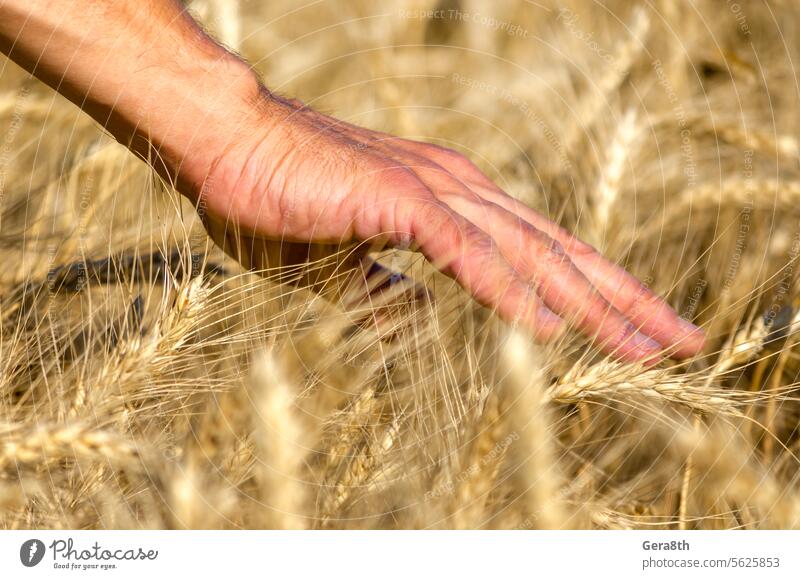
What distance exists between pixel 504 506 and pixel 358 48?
1.19 metres

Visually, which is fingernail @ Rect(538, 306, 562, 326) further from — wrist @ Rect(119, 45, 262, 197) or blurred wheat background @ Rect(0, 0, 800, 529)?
wrist @ Rect(119, 45, 262, 197)

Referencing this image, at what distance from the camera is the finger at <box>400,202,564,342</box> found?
0.86 m

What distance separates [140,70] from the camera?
892 mm

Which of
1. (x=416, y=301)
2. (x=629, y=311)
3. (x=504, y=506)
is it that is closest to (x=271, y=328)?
(x=416, y=301)

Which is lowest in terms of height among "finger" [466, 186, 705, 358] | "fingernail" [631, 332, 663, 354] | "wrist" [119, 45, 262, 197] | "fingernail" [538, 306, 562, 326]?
"fingernail" [631, 332, 663, 354]

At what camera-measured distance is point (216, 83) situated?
91 cm

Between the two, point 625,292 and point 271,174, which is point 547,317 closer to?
point 625,292

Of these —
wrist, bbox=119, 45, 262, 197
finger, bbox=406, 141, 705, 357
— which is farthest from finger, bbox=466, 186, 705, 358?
wrist, bbox=119, 45, 262, 197

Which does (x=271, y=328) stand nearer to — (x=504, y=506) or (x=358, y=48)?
(x=504, y=506)

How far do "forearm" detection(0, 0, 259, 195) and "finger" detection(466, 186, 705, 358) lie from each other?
360mm

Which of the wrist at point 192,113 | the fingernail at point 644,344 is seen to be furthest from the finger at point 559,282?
the wrist at point 192,113

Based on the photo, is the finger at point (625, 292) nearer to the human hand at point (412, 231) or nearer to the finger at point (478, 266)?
the human hand at point (412, 231)

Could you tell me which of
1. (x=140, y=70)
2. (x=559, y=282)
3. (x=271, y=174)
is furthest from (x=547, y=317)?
(x=140, y=70)

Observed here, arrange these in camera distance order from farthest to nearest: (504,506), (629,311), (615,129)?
(615,129) < (629,311) < (504,506)
